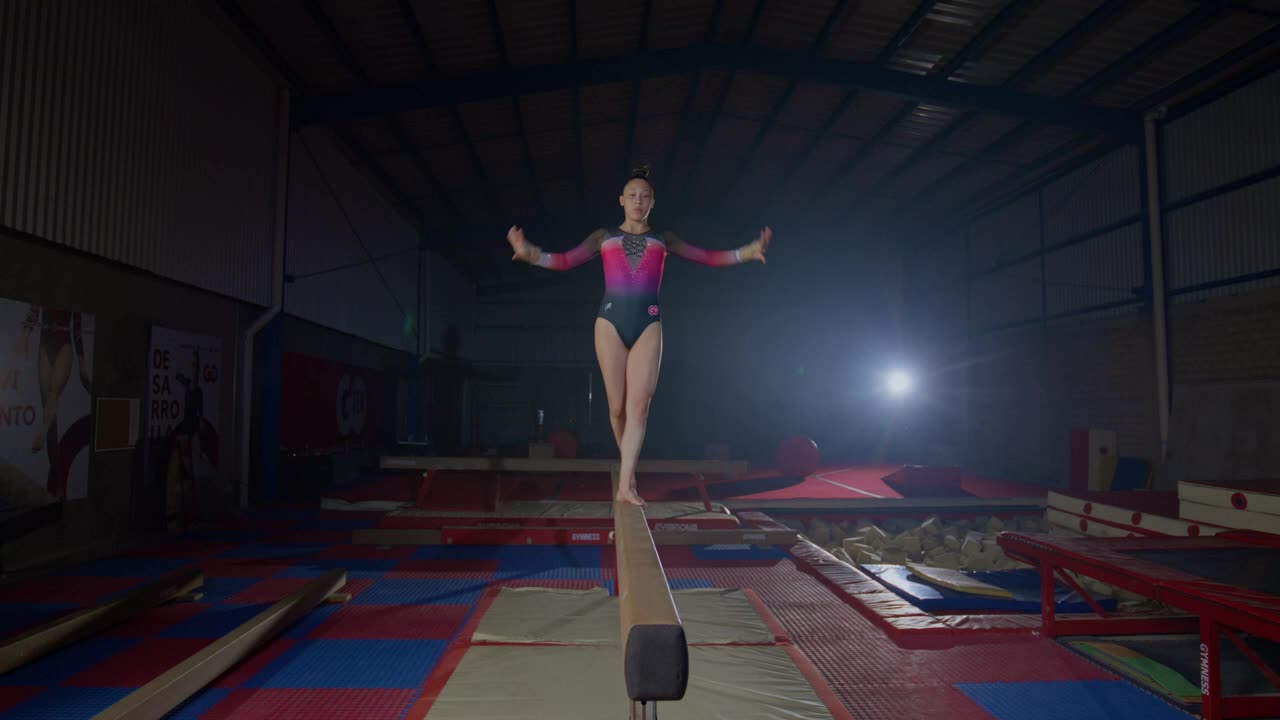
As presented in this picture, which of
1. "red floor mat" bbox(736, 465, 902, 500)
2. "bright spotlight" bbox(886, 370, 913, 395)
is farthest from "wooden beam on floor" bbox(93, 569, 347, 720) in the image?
"bright spotlight" bbox(886, 370, 913, 395)

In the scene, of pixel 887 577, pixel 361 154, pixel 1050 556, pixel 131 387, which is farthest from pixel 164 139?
pixel 1050 556

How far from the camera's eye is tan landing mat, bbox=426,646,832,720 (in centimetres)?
300

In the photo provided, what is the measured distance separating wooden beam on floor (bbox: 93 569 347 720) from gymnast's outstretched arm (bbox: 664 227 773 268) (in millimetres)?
3196

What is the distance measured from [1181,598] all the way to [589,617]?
11.0ft

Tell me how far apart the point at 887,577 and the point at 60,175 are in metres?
8.26

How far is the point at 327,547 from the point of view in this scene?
6.98m

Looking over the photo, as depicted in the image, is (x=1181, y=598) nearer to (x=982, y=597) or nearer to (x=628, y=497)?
(x=982, y=597)

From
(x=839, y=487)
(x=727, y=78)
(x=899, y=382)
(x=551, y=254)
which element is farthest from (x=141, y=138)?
(x=899, y=382)

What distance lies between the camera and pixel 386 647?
408 centimetres

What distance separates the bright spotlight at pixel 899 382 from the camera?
17.4 metres

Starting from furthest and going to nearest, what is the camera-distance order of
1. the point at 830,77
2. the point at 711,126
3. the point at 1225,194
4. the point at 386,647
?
1. the point at 711,126
2. the point at 830,77
3. the point at 1225,194
4. the point at 386,647

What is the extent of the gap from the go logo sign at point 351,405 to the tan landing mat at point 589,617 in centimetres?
907

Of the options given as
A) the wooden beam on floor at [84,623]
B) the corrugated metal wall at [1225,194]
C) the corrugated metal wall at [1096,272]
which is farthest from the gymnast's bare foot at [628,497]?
the corrugated metal wall at [1096,272]

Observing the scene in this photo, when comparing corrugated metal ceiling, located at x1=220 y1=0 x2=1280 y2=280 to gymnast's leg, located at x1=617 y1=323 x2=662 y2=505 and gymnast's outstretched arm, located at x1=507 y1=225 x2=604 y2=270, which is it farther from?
gymnast's leg, located at x1=617 y1=323 x2=662 y2=505
